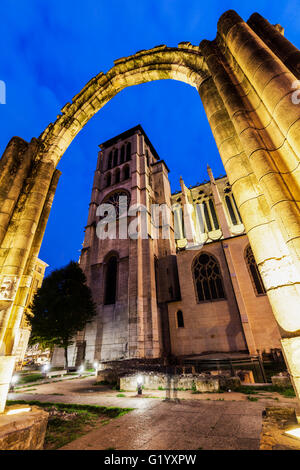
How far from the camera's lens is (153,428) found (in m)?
3.38

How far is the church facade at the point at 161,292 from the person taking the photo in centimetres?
1400

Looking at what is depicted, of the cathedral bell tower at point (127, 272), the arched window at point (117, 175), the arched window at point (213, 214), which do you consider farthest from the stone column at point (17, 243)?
the arched window at point (213, 214)

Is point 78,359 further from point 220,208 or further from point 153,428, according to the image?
point 220,208

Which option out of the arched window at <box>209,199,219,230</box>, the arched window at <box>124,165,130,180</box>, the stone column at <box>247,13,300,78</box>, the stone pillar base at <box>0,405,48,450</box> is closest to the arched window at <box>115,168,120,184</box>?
the arched window at <box>124,165,130,180</box>

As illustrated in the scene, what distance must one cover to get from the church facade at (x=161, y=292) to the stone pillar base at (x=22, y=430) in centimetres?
1288

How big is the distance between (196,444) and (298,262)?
2.85 meters

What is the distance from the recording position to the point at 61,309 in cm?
1595

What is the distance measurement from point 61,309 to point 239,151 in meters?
17.2

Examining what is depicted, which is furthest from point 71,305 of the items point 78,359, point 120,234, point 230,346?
point 230,346

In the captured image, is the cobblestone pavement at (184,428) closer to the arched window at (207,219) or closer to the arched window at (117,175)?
the arched window at (207,219)

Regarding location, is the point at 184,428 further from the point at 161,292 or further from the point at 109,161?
the point at 109,161

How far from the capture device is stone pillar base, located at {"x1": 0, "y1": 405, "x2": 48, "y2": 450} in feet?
6.54

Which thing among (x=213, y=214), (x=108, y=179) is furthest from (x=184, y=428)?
(x=108, y=179)

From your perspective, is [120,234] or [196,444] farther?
[120,234]
